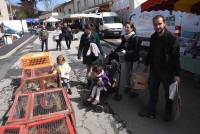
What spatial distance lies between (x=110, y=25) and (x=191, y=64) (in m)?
18.9

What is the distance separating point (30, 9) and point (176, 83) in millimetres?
106620

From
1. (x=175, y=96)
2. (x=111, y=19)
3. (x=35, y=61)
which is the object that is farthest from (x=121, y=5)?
(x=175, y=96)

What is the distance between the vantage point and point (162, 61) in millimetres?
5371

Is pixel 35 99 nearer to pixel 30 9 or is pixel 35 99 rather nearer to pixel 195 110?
pixel 195 110

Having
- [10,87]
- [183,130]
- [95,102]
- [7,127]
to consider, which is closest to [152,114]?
[183,130]

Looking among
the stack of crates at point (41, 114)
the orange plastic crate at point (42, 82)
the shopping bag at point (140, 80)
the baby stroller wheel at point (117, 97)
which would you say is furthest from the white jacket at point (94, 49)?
the stack of crates at point (41, 114)

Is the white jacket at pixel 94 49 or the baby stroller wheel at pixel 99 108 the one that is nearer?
the baby stroller wheel at pixel 99 108

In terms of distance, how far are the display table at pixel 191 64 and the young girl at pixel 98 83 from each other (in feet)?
8.90

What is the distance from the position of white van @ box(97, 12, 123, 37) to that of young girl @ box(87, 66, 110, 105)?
19.7m

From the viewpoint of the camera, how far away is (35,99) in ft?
17.1

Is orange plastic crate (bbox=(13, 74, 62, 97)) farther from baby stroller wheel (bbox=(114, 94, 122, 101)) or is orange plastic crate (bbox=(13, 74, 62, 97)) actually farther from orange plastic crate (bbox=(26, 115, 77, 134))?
orange plastic crate (bbox=(26, 115, 77, 134))

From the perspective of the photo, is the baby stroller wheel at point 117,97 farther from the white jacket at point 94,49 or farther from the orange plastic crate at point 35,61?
the orange plastic crate at point 35,61

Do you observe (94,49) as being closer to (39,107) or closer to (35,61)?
(35,61)

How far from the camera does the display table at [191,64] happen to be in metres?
8.04
